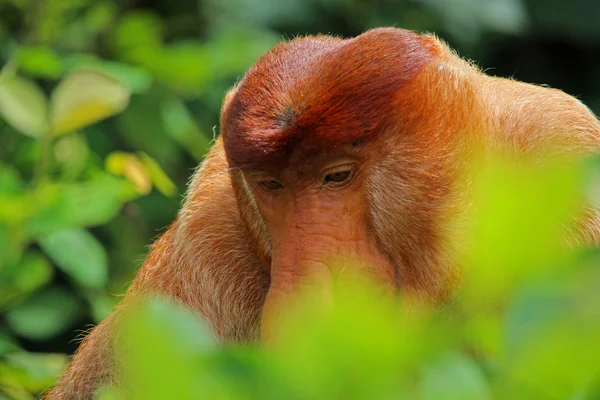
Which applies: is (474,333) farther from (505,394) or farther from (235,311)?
(235,311)

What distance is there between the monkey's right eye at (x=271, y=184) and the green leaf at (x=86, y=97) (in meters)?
→ 1.19

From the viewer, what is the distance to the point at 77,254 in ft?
15.5

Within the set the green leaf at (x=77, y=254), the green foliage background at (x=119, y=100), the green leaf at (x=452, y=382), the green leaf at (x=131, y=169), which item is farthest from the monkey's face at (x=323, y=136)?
the green leaf at (x=452, y=382)

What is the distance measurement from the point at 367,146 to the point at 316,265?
52cm

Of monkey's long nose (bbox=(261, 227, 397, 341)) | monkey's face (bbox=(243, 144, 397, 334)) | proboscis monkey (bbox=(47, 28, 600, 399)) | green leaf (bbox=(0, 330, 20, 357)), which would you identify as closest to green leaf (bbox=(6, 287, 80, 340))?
green leaf (bbox=(0, 330, 20, 357))

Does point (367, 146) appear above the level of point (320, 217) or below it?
above

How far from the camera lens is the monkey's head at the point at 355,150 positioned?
3246mm

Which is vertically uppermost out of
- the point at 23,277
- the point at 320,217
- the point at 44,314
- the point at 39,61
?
the point at 39,61

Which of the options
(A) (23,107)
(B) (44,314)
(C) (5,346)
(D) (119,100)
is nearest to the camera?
(D) (119,100)

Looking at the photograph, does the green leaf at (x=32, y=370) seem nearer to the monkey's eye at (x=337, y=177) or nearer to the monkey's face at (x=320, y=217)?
the monkey's face at (x=320, y=217)

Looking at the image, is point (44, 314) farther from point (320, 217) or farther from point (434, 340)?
point (434, 340)

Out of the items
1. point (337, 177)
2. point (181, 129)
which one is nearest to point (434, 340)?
point (337, 177)

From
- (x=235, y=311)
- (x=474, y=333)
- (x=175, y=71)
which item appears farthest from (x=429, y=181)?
(x=175, y=71)

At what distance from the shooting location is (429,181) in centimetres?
332
